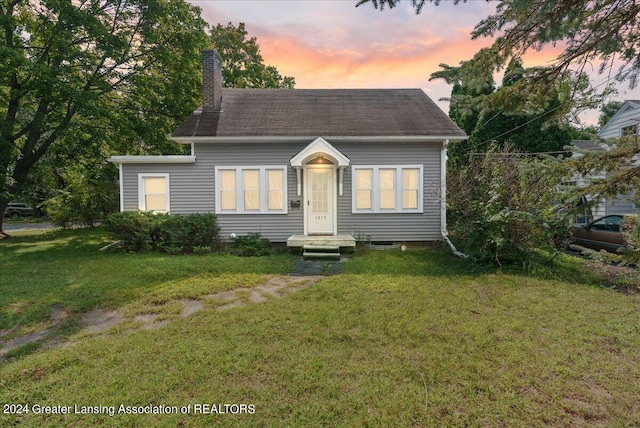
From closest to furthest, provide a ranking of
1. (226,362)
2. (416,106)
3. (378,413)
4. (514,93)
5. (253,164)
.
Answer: (378,413) < (226,362) < (514,93) < (253,164) < (416,106)

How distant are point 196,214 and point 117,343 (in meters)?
6.09

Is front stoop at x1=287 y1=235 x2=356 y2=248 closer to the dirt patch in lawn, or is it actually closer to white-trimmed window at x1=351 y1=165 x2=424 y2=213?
white-trimmed window at x1=351 y1=165 x2=424 y2=213

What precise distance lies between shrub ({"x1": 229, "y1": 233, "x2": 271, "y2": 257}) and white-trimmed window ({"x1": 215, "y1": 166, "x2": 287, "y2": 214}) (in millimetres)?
894

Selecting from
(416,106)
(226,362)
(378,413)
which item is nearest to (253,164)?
(416,106)

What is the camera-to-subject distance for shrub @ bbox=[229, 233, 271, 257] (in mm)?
9430

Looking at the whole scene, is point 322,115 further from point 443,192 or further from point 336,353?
point 336,353

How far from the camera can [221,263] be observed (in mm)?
8031

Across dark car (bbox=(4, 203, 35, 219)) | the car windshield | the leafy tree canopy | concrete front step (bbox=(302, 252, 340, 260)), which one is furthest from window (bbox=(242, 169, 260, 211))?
dark car (bbox=(4, 203, 35, 219))

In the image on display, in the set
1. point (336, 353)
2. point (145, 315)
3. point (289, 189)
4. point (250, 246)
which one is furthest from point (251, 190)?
point (336, 353)

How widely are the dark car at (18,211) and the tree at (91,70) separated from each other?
1739 cm

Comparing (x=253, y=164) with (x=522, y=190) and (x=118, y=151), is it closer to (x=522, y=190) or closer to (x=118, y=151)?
(x=522, y=190)

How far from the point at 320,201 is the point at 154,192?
549 cm

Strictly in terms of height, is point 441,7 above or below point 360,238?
above

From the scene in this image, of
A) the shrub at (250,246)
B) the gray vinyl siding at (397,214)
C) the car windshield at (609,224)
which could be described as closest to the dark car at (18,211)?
the shrub at (250,246)
